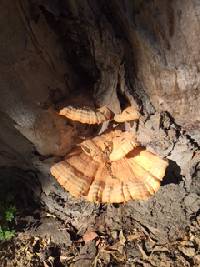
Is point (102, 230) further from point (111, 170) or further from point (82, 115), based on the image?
point (82, 115)

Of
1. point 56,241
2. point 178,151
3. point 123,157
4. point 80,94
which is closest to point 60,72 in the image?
point 80,94

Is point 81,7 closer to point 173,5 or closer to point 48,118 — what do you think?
point 173,5

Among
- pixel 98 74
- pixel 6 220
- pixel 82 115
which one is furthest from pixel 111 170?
pixel 6 220

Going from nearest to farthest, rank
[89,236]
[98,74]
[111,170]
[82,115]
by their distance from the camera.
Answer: [82,115] < [98,74] < [111,170] < [89,236]

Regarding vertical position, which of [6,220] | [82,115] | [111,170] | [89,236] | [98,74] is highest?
[98,74]

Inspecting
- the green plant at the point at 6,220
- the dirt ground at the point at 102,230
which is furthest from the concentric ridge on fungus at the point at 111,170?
the green plant at the point at 6,220

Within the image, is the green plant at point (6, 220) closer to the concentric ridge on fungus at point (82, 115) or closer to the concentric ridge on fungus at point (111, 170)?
the concentric ridge on fungus at point (111, 170)
